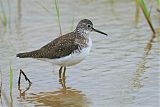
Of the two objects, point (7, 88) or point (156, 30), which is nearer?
point (7, 88)

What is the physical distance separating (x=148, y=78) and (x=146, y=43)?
5.70ft

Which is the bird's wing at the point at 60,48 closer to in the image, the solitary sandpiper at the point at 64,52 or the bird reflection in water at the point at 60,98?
the solitary sandpiper at the point at 64,52

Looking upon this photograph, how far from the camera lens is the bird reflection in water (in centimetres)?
774

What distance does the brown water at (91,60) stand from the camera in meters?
7.84

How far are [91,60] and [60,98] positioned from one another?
1.46 meters

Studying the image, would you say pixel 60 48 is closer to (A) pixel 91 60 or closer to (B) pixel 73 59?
(B) pixel 73 59

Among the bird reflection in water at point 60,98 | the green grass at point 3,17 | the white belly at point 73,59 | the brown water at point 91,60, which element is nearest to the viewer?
the bird reflection in water at point 60,98

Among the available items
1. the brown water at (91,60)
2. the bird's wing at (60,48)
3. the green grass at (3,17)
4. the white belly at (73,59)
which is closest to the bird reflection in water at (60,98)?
the brown water at (91,60)

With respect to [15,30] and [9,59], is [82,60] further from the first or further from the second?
[15,30]

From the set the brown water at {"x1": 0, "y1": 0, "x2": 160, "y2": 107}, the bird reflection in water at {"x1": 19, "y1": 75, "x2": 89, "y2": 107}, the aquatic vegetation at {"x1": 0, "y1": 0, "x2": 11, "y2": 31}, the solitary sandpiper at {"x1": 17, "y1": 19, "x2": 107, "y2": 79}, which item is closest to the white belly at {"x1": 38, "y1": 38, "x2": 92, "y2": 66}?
the solitary sandpiper at {"x1": 17, "y1": 19, "x2": 107, "y2": 79}

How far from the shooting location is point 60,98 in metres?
8.02

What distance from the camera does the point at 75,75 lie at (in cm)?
879

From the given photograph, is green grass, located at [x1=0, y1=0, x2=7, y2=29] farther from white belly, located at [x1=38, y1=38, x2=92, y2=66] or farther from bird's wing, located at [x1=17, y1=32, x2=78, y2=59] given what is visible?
white belly, located at [x1=38, y1=38, x2=92, y2=66]

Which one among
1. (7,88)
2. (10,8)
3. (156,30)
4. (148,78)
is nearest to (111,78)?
(148,78)
